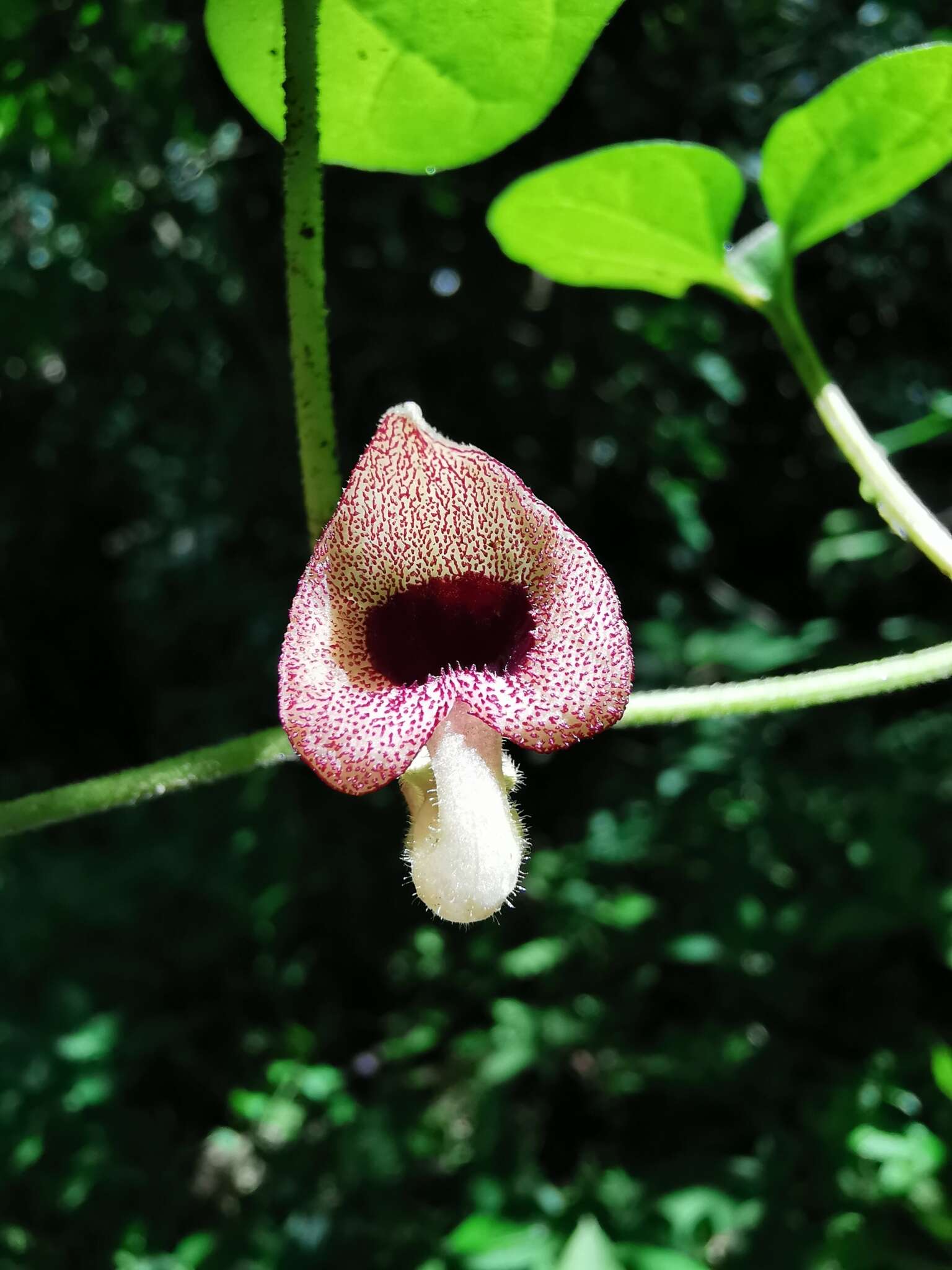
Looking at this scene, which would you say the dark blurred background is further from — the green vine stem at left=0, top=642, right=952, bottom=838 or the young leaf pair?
the green vine stem at left=0, top=642, right=952, bottom=838

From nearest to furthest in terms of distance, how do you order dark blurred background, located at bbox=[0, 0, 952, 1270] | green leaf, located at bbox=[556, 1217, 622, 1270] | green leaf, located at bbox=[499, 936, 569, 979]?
green leaf, located at bbox=[556, 1217, 622, 1270]
dark blurred background, located at bbox=[0, 0, 952, 1270]
green leaf, located at bbox=[499, 936, 569, 979]

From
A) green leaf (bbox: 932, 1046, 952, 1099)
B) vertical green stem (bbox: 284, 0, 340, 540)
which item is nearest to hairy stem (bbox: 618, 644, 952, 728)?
vertical green stem (bbox: 284, 0, 340, 540)

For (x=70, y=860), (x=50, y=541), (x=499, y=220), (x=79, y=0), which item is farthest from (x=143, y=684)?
(x=499, y=220)

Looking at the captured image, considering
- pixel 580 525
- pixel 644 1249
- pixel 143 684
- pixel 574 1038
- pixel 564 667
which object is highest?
pixel 564 667

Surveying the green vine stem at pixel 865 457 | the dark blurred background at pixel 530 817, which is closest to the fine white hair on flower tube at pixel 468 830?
the green vine stem at pixel 865 457

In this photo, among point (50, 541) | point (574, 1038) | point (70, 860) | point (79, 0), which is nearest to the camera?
point (79, 0)

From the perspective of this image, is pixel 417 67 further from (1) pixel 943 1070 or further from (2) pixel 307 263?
(1) pixel 943 1070

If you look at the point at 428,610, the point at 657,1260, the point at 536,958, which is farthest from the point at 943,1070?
the point at 428,610

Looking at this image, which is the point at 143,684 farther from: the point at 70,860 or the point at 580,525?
the point at 580,525
